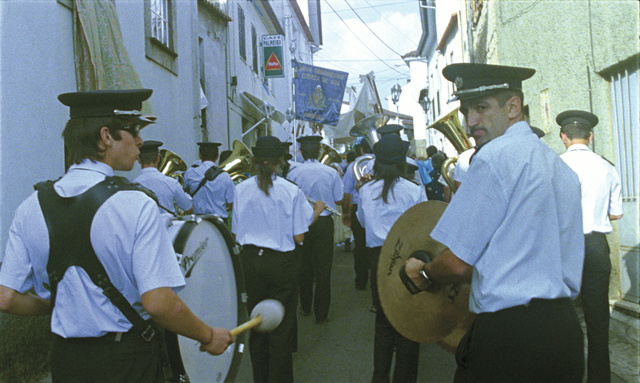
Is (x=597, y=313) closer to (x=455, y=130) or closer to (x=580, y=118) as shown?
(x=580, y=118)

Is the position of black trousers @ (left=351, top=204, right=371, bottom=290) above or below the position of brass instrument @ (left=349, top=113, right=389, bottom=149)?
below

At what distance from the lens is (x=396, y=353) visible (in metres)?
4.15

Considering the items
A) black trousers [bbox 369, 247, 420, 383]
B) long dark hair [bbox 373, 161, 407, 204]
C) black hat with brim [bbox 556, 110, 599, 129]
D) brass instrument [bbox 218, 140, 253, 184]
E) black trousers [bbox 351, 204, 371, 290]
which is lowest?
black trousers [bbox 369, 247, 420, 383]

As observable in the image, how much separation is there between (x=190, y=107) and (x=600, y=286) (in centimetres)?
891

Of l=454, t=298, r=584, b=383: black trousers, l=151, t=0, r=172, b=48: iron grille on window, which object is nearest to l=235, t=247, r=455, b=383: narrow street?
l=454, t=298, r=584, b=383: black trousers

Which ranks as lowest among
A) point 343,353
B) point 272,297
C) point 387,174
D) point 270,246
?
point 343,353

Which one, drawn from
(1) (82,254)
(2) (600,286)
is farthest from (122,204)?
(2) (600,286)

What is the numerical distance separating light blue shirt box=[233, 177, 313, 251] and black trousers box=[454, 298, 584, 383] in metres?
2.54

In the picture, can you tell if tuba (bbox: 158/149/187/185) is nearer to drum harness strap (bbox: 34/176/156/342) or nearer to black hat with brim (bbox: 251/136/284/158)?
black hat with brim (bbox: 251/136/284/158)

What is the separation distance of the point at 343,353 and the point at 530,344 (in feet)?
11.7

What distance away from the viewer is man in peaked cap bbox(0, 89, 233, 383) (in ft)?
6.68

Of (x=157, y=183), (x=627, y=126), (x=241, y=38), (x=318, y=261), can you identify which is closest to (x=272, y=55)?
(x=241, y=38)

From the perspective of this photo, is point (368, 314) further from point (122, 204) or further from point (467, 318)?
point (122, 204)

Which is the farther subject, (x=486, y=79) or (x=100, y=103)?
(x=486, y=79)
